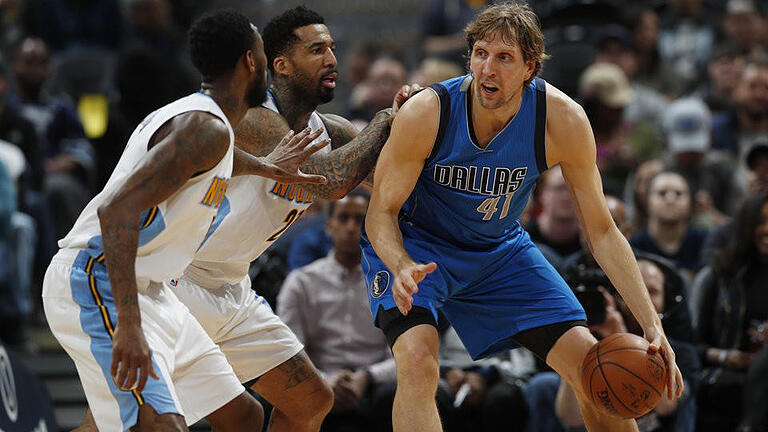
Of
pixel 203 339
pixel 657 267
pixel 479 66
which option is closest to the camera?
pixel 203 339

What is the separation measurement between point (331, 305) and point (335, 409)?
0.68m

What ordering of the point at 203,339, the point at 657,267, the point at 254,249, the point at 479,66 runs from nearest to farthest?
the point at 203,339 → the point at 479,66 → the point at 254,249 → the point at 657,267

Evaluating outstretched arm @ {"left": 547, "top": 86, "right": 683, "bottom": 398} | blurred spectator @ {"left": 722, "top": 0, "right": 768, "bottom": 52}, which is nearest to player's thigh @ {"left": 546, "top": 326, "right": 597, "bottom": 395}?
outstretched arm @ {"left": 547, "top": 86, "right": 683, "bottom": 398}

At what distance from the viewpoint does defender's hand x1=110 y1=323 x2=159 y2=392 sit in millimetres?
3645

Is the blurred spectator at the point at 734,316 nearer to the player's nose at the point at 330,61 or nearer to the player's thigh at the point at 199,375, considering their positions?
the player's nose at the point at 330,61

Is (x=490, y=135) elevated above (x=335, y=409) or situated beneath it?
elevated above

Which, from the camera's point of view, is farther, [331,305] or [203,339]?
[331,305]

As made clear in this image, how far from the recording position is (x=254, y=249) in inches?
190

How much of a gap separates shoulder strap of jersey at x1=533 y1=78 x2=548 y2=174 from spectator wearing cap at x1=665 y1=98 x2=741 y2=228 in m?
4.45

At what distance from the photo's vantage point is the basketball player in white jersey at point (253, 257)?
4750 mm

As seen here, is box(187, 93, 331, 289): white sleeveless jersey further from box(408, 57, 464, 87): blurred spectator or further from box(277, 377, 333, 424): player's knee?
box(408, 57, 464, 87): blurred spectator

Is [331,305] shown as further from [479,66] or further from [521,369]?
[479,66]

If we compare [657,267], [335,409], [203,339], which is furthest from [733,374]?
[203,339]

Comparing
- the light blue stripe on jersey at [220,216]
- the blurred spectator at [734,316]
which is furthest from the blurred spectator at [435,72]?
the light blue stripe on jersey at [220,216]
